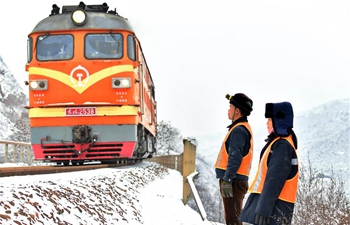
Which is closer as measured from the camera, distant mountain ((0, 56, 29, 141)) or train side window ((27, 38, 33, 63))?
train side window ((27, 38, 33, 63))

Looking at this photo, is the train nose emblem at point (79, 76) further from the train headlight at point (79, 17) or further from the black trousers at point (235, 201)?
the black trousers at point (235, 201)

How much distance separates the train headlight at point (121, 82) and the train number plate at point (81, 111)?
2.68 feet

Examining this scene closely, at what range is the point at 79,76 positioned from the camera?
11.2 meters

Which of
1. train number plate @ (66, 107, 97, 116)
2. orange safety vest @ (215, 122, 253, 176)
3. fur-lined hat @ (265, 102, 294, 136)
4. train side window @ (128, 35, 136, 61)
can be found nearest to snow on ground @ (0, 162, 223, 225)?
orange safety vest @ (215, 122, 253, 176)

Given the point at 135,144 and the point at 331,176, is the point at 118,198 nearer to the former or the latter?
the point at 135,144

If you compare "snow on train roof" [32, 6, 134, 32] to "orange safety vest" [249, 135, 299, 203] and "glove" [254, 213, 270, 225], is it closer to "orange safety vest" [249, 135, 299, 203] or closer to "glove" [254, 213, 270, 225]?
"orange safety vest" [249, 135, 299, 203]

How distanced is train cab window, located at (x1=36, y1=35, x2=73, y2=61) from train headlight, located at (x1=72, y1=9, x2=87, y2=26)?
41cm

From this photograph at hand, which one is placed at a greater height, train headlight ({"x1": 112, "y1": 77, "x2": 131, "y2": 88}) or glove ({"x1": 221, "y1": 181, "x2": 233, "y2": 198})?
train headlight ({"x1": 112, "y1": 77, "x2": 131, "y2": 88})

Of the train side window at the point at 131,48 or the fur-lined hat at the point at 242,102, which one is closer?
the fur-lined hat at the point at 242,102

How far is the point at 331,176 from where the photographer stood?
16.2 m

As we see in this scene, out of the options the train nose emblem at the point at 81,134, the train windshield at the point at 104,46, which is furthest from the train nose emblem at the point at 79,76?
the train nose emblem at the point at 81,134

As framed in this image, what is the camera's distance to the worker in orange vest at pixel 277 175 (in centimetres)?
363

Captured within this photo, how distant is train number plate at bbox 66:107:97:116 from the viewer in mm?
10945

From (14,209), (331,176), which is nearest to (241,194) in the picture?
(14,209)
